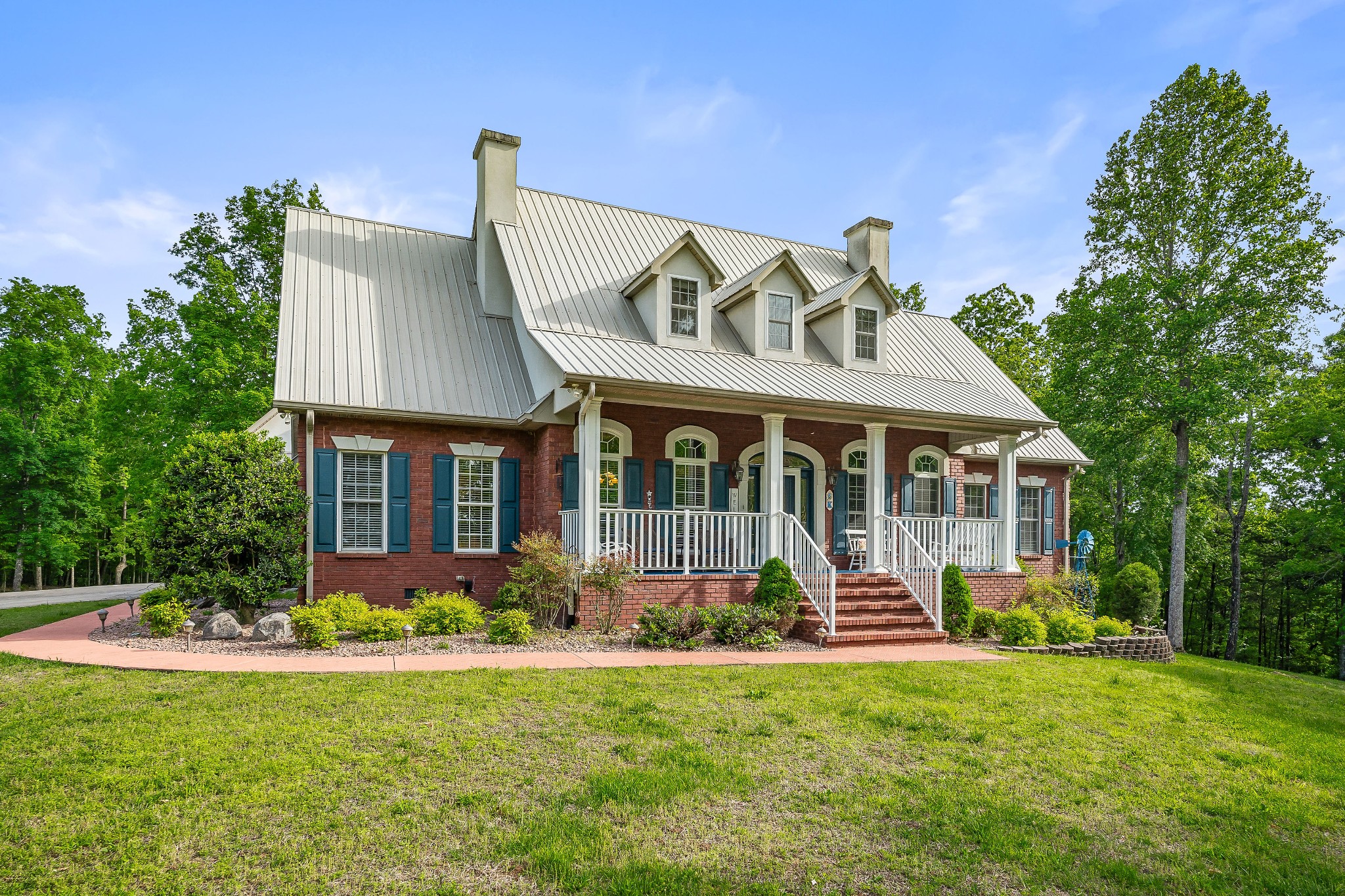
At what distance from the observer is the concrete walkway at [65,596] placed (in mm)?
19484

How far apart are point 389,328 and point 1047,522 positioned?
17.2 m

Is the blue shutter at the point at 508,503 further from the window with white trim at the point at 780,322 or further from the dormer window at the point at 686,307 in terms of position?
the window with white trim at the point at 780,322

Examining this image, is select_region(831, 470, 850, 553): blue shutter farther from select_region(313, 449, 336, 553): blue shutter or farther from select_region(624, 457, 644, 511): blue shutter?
select_region(313, 449, 336, 553): blue shutter

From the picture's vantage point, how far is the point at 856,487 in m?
16.8

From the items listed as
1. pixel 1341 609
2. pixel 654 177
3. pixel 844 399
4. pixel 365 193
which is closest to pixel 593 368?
pixel 844 399

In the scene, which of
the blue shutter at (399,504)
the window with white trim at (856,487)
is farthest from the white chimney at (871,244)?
the blue shutter at (399,504)

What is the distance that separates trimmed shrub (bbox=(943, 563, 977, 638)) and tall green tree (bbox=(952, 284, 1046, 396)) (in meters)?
20.3

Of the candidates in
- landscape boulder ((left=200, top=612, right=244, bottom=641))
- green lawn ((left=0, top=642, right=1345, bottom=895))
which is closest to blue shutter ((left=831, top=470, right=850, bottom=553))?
green lawn ((left=0, top=642, right=1345, bottom=895))

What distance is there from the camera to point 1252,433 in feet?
84.0

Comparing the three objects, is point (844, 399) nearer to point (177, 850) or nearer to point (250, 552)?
point (250, 552)

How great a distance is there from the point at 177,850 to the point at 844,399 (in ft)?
37.7

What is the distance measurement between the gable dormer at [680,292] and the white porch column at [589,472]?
3.08 m

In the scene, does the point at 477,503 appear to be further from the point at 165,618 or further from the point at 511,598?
the point at 165,618

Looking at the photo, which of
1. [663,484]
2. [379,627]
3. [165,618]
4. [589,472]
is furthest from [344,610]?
[663,484]
